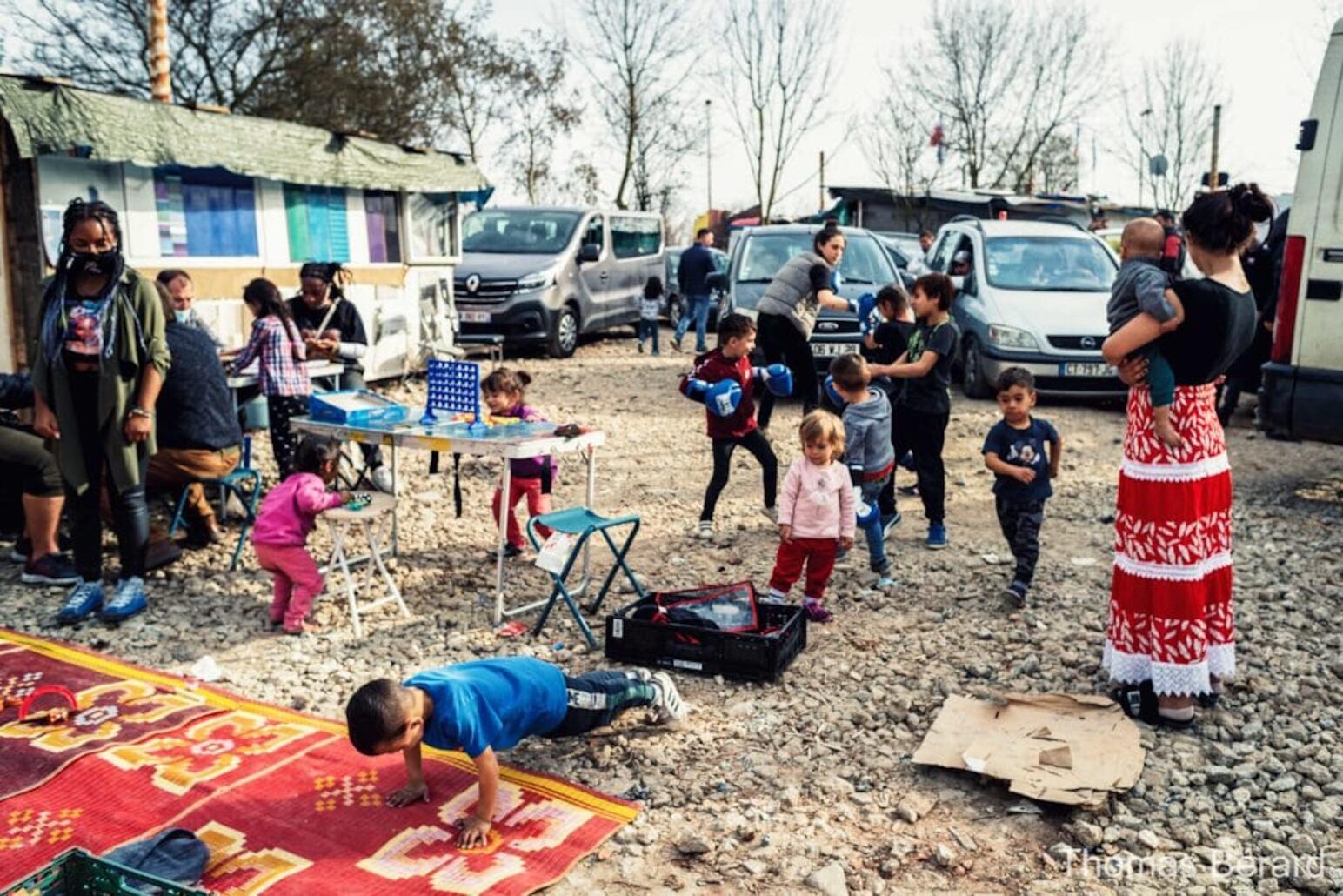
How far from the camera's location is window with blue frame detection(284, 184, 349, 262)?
1158cm

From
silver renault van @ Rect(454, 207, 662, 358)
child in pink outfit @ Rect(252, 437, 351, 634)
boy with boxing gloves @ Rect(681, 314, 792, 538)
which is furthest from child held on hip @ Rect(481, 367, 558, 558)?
silver renault van @ Rect(454, 207, 662, 358)

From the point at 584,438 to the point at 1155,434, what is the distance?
2.85 metres

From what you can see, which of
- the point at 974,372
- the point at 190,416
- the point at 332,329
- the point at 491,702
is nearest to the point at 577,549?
the point at 491,702

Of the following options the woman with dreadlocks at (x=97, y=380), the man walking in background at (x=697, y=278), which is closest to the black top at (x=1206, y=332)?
the woman with dreadlocks at (x=97, y=380)

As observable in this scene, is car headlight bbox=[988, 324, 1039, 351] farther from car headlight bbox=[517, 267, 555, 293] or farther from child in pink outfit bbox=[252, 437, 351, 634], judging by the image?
child in pink outfit bbox=[252, 437, 351, 634]

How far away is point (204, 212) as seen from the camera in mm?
10484

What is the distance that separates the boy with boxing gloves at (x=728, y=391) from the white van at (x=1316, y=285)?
3.26m

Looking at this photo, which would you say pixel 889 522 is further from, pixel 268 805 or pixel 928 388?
pixel 268 805

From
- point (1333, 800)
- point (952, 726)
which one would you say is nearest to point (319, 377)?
point (952, 726)

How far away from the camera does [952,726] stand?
440 cm

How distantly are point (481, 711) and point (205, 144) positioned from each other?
7.97 metres

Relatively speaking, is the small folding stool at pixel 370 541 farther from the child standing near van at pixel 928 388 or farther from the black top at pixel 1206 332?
the black top at pixel 1206 332

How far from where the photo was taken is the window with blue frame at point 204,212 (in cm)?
1005

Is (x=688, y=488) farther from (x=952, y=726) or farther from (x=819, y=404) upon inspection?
(x=952, y=726)
